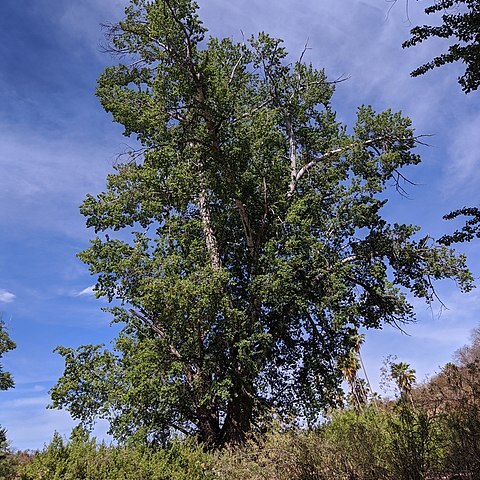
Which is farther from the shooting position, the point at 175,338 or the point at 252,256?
the point at 252,256

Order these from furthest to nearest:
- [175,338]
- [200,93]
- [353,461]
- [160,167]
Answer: [160,167] < [200,93] < [175,338] < [353,461]

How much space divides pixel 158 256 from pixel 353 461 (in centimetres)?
957

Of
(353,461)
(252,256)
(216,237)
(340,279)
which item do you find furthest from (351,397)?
(216,237)

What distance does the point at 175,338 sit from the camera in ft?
43.2

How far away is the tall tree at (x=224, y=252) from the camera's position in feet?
44.2

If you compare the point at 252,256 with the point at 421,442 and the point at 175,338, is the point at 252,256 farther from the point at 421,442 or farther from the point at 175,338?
the point at 421,442

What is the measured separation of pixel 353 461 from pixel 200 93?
1169cm

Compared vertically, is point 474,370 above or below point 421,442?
above

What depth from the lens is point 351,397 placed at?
9586mm

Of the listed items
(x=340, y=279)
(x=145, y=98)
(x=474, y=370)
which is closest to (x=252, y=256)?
(x=340, y=279)

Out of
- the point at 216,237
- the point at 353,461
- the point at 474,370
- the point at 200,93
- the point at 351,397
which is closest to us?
the point at 474,370

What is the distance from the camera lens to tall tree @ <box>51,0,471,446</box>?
44.2 feet

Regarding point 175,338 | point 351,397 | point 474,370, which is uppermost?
point 175,338

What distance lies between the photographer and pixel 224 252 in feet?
57.2
